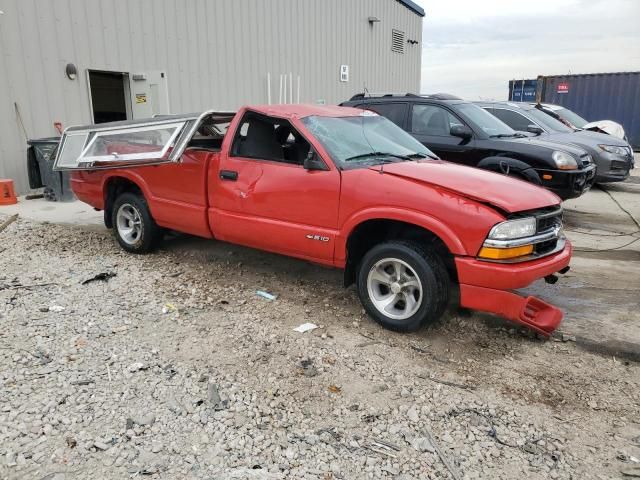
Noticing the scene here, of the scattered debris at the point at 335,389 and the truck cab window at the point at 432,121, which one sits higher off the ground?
the truck cab window at the point at 432,121

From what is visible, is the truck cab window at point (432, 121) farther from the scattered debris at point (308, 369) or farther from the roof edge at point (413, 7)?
the roof edge at point (413, 7)

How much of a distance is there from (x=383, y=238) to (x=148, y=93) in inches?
320

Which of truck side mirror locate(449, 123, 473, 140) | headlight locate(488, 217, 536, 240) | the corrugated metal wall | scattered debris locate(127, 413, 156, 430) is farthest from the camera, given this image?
the corrugated metal wall

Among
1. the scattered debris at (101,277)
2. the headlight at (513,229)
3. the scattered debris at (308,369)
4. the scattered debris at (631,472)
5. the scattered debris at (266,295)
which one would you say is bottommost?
the scattered debris at (631,472)

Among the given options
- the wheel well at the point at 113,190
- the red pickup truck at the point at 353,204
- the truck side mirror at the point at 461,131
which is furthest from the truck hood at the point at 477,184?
the wheel well at the point at 113,190

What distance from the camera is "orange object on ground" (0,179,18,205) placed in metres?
8.43

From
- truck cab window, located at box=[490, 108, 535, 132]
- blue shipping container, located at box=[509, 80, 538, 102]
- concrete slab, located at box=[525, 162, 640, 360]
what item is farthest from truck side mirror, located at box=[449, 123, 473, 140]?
blue shipping container, located at box=[509, 80, 538, 102]

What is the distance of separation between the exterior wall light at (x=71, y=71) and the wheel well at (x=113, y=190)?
473 cm

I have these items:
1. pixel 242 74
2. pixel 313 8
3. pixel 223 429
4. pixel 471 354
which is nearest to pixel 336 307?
pixel 471 354

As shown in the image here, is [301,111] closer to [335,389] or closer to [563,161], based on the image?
[335,389]

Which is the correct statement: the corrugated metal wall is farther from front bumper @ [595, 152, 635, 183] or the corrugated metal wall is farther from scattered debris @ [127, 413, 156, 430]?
scattered debris @ [127, 413, 156, 430]

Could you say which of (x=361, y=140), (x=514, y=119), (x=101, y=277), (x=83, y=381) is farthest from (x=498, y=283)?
(x=514, y=119)

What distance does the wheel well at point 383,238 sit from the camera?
3.94 meters

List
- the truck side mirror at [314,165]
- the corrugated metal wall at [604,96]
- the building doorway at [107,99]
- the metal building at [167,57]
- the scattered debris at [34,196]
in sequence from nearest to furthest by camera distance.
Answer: the truck side mirror at [314,165] < the metal building at [167,57] < the scattered debris at [34,196] < the building doorway at [107,99] < the corrugated metal wall at [604,96]
